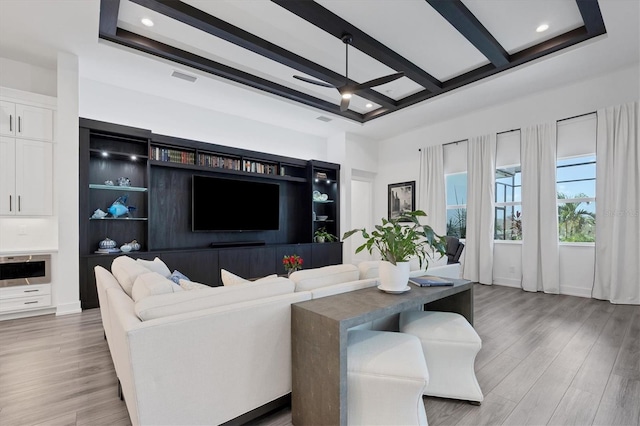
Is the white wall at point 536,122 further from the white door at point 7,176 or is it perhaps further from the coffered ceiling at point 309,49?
the white door at point 7,176

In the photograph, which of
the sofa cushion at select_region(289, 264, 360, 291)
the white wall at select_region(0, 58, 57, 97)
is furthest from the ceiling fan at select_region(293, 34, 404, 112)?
the white wall at select_region(0, 58, 57, 97)

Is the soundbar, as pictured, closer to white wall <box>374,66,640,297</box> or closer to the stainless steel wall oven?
the stainless steel wall oven

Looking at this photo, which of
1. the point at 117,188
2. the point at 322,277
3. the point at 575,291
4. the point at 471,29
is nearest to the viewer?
the point at 322,277

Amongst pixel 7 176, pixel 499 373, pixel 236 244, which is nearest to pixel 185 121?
pixel 236 244

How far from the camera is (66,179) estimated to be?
384 centimetres

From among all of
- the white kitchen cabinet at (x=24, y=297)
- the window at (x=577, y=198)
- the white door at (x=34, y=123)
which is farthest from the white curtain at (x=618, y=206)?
the white door at (x=34, y=123)

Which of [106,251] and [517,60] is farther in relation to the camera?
[106,251]

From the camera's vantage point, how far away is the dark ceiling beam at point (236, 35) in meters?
3.01

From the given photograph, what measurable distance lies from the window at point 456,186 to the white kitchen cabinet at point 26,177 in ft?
21.9

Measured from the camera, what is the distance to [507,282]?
546 centimetres

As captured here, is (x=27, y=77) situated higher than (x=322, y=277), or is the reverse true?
(x=27, y=77)

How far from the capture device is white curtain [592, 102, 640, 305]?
165 inches

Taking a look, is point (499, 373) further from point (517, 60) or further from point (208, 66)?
point (208, 66)

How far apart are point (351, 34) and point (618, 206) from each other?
173 inches
